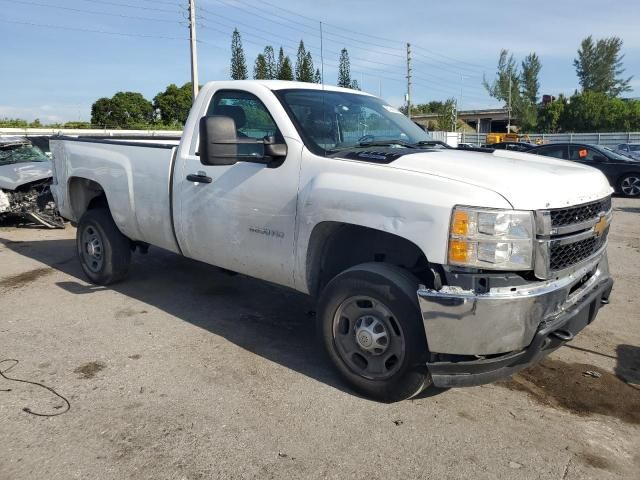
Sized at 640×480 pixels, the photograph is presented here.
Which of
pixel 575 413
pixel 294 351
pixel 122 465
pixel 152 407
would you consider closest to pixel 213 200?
pixel 294 351

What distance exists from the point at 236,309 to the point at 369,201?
2577mm

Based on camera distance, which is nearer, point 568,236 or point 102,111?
point 568,236

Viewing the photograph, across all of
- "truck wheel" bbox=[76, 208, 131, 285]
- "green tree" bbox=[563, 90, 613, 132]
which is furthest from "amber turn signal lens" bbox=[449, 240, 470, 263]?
"green tree" bbox=[563, 90, 613, 132]

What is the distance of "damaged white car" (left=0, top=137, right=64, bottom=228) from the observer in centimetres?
1009

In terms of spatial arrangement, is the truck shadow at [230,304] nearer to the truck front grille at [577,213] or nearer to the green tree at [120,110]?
the truck front grille at [577,213]

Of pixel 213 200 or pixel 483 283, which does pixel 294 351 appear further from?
pixel 483 283

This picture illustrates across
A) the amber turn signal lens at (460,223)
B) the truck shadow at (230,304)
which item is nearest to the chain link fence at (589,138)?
the truck shadow at (230,304)

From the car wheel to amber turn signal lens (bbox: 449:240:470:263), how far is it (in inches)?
576

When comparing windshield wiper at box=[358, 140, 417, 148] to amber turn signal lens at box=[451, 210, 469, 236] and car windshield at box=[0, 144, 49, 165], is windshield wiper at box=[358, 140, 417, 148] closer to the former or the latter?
amber turn signal lens at box=[451, 210, 469, 236]

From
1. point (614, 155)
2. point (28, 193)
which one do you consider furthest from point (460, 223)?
point (614, 155)

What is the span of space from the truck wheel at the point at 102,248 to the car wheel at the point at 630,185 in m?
14.2

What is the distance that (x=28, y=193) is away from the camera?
404 inches

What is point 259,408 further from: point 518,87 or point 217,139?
point 518,87

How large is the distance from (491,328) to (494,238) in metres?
0.49
